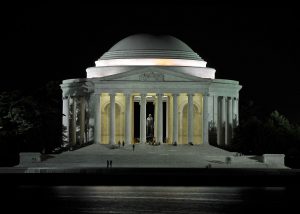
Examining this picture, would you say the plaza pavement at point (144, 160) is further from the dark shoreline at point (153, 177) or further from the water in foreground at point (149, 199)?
the water in foreground at point (149, 199)

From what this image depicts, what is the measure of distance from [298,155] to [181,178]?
3961 cm

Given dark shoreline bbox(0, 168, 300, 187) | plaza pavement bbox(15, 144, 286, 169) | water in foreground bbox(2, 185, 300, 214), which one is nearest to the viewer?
water in foreground bbox(2, 185, 300, 214)

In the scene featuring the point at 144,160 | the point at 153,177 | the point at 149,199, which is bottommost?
the point at 149,199

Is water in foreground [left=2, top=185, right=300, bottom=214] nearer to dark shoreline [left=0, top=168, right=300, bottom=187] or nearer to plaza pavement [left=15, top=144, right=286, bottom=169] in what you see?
dark shoreline [left=0, top=168, right=300, bottom=187]

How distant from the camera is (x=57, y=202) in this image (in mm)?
132625

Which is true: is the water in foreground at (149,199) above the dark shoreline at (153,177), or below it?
below

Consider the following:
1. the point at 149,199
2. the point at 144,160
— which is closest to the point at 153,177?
the point at 149,199

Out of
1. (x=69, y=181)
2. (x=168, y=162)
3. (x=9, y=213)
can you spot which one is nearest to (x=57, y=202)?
(x=9, y=213)

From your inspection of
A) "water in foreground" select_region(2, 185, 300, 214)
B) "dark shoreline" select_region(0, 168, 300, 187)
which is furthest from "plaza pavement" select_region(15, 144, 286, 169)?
"water in foreground" select_region(2, 185, 300, 214)

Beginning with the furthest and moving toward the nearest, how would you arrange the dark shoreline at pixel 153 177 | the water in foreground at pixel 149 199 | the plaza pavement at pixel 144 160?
the plaza pavement at pixel 144 160 < the dark shoreline at pixel 153 177 < the water in foreground at pixel 149 199

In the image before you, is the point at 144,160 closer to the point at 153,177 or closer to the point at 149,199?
the point at 153,177

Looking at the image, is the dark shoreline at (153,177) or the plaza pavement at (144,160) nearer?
the dark shoreline at (153,177)

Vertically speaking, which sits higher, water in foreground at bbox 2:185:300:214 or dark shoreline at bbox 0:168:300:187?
dark shoreline at bbox 0:168:300:187

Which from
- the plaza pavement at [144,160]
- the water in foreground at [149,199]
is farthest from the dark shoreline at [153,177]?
the plaza pavement at [144,160]
